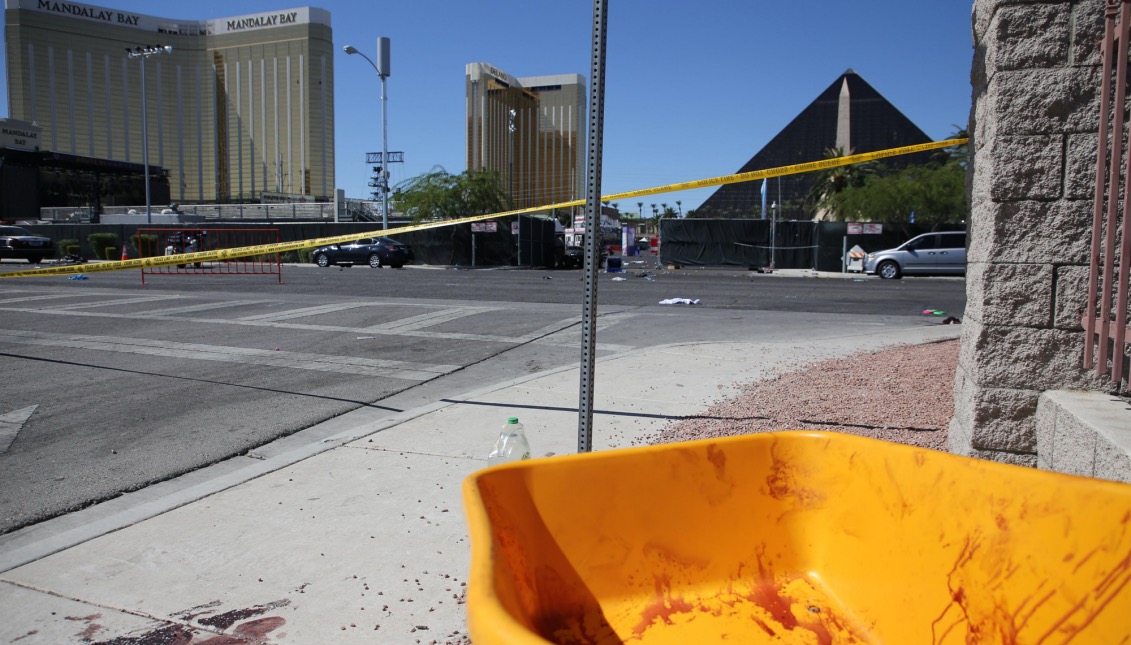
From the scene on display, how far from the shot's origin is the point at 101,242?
136ft

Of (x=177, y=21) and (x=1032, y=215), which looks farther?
(x=177, y=21)

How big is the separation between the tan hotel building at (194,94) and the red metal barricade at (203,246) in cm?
6728

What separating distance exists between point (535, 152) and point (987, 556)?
10385 cm

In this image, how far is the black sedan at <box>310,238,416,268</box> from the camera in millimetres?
35906

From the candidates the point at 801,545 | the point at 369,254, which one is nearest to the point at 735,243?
the point at 369,254

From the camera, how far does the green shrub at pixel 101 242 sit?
41.3 meters

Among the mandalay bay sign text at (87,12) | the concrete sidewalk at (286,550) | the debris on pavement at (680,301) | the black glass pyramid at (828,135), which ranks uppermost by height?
the mandalay bay sign text at (87,12)

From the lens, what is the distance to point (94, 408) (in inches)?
246

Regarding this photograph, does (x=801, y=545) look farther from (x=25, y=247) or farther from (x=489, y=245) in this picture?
(x=25, y=247)

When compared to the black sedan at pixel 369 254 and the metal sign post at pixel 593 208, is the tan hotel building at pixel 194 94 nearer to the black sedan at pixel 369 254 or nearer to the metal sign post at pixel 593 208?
the black sedan at pixel 369 254

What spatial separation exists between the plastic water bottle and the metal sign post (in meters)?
0.80

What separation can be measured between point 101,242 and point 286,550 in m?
44.9

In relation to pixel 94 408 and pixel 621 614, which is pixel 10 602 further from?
pixel 94 408

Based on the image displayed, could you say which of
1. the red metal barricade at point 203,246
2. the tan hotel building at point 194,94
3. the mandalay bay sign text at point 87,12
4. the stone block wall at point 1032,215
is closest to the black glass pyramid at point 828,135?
the red metal barricade at point 203,246
